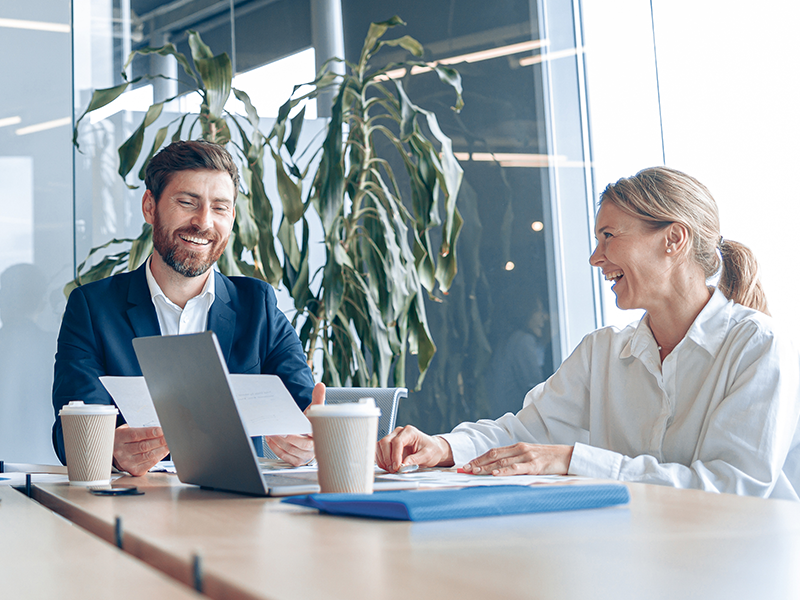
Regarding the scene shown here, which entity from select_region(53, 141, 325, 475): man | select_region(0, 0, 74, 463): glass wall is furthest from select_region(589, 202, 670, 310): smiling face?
select_region(0, 0, 74, 463): glass wall

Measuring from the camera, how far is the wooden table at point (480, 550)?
0.49 m

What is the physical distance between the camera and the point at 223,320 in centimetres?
193

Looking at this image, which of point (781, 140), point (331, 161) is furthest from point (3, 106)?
point (781, 140)

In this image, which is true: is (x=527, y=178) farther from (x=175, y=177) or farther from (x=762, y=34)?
(x=175, y=177)

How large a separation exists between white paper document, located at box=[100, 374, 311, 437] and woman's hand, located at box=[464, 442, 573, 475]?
30cm

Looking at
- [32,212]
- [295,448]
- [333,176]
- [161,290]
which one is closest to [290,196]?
[333,176]

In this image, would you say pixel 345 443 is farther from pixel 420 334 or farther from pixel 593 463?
pixel 420 334

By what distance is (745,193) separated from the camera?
111 inches

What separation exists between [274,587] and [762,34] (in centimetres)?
290

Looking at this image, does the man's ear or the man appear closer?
the man

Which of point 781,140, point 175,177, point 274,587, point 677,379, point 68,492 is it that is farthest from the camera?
point 781,140

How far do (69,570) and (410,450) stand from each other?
91cm

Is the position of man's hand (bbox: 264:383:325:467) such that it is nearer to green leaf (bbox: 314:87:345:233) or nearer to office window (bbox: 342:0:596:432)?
green leaf (bbox: 314:87:345:233)

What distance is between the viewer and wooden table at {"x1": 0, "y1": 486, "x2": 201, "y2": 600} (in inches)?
18.8
